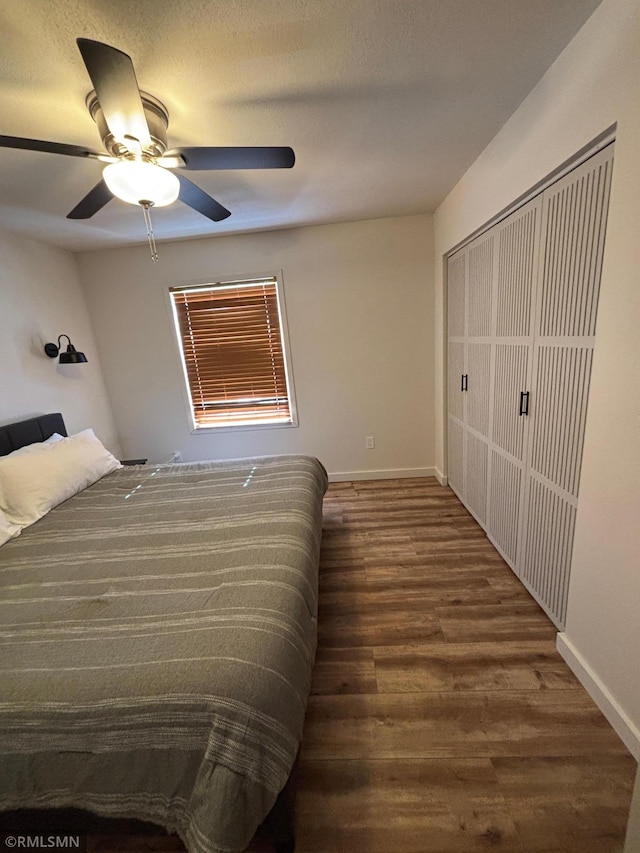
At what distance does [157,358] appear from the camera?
133 inches

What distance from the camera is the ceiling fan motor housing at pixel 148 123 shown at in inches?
50.6

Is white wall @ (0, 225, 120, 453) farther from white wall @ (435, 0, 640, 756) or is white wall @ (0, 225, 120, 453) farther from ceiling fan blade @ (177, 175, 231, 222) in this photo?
white wall @ (435, 0, 640, 756)

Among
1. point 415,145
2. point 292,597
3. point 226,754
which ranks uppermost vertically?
point 415,145

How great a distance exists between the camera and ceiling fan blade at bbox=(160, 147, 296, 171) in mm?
1252

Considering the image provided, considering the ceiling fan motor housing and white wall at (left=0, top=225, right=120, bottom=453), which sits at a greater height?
the ceiling fan motor housing

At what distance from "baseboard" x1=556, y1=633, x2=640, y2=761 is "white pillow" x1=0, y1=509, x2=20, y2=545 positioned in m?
2.77

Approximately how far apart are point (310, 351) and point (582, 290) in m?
2.25

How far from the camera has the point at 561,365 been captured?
1.52 meters

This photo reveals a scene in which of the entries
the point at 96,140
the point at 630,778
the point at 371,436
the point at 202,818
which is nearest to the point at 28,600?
the point at 202,818

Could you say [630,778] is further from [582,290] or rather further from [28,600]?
[28,600]

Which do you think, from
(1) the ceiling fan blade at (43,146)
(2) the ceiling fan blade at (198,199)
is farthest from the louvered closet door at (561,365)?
(1) the ceiling fan blade at (43,146)

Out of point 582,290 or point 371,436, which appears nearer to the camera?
point 582,290

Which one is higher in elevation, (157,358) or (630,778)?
(157,358)

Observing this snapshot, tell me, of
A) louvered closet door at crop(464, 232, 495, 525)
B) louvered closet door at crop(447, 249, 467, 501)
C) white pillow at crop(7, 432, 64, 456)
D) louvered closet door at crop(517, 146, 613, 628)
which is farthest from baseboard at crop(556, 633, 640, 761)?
white pillow at crop(7, 432, 64, 456)
